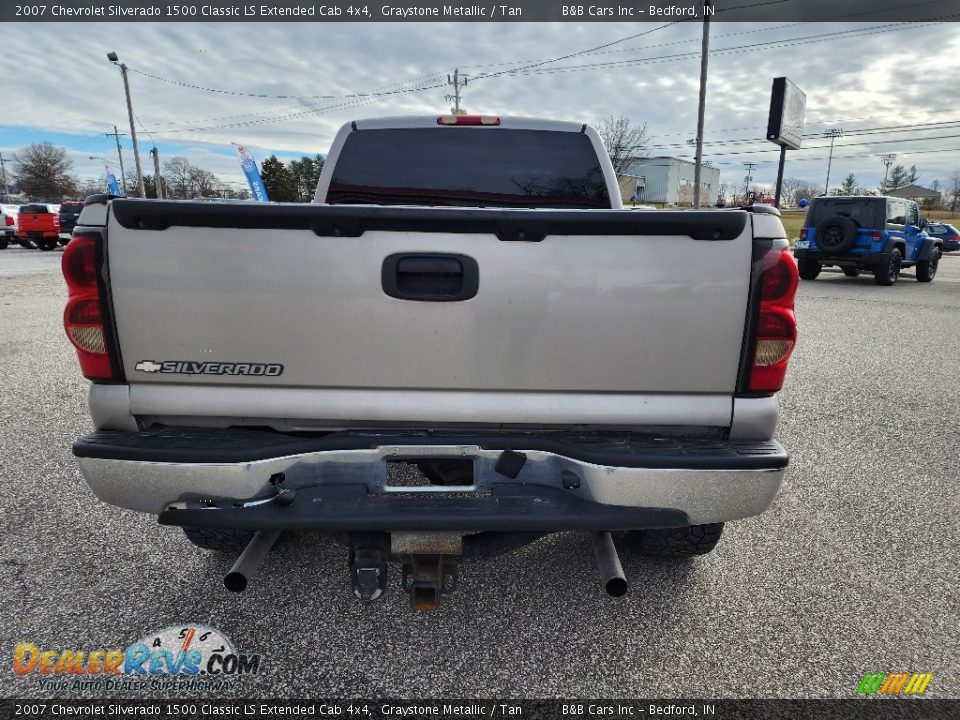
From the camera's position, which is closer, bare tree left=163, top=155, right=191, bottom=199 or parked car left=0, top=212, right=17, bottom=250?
parked car left=0, top=212, right=17, bottom=250

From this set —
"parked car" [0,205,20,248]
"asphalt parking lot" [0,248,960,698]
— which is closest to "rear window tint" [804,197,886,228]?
"asphalt parking lot" [0,248,960,698]

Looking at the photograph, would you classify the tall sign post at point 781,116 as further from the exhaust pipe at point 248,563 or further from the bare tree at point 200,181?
the bare tree at point 200,181

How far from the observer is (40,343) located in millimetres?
7586

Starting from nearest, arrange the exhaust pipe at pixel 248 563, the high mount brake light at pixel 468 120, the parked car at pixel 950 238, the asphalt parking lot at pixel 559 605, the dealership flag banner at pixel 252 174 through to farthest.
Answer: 1. the exhaust pipe at pixel 248 563
2. the asphalt parking lot at pixel 559 605
3. the high mount brake light at pixel 468 120
4. the dealership flag banner at pixel 252 174
5. the parked car at pixel 950 238

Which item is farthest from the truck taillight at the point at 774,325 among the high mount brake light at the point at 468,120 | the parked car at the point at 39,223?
the parked car at the point at 39,223

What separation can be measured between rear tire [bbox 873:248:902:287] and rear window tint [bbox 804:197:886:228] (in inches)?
37.5

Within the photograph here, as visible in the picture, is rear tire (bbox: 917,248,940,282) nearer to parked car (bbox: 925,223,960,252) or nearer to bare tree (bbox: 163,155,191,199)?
parked car (bbox: 925,223,960,252)

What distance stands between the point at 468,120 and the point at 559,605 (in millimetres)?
2742

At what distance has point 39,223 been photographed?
22734 mm

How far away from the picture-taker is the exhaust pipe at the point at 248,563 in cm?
204

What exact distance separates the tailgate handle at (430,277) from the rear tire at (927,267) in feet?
60.2

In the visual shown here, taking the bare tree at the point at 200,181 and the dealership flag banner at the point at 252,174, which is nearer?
the dealership flag banner at the point at 252,174

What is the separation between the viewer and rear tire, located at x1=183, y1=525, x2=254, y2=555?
8.63 ft

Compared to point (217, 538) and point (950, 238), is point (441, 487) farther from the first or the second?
point (950, 238)
